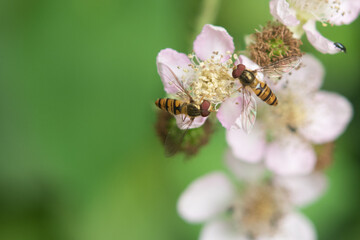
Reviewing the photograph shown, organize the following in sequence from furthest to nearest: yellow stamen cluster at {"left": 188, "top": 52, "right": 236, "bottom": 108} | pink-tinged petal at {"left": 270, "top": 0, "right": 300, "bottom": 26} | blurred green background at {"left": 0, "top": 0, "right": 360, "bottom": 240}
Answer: blurred green background at {"left": 0, "top": 0, "right": 360, "bottom": 240}
yellow stamen cluster at {"left": 188, "top": 52, "right": 236, "bottom": 108}
pink-tinged petal at {"left": 270, "top": 0, "right": 300, "bottom": 26}

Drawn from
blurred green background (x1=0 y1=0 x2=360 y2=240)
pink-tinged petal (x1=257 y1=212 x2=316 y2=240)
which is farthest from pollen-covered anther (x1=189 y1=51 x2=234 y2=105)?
pink-tinged petal (x1=257 y1=212 x2=316 y2=240)

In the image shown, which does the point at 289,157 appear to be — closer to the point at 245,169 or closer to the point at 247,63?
the point at 245,169

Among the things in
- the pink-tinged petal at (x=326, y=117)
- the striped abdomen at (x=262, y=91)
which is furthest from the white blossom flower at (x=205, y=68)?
the pink-tinged petal at (x=326, y=117)

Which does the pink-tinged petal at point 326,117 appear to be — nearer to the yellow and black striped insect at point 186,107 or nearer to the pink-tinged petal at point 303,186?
the pink-tinged petal at point 303,186

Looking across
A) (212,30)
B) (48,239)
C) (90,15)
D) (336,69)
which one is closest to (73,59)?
(90,15)

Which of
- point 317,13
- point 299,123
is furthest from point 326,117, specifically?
point 317,13

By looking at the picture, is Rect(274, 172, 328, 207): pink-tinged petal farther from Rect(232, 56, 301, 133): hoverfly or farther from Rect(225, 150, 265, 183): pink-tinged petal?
Rect(232, 56, 301, 133): hoverfly
